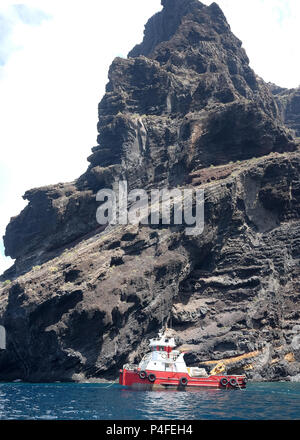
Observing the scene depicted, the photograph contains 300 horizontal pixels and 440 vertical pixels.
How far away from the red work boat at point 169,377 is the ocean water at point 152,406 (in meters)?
2.84

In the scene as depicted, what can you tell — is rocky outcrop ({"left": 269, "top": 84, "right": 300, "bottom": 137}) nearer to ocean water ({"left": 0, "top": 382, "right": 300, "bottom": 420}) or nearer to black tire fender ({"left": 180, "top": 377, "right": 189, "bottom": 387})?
black tire fender ({"left": 180, "top": 377, "right": 189, "bottom": 387})

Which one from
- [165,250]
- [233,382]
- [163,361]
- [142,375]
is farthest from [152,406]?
[165,250]

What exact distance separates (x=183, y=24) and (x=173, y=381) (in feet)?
404

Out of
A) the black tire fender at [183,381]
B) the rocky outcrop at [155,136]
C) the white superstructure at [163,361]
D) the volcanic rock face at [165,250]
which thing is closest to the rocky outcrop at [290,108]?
the rocky outcrop at [155,136]

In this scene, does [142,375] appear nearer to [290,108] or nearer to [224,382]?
[224,382]

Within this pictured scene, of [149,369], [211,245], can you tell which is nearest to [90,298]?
[149,369]

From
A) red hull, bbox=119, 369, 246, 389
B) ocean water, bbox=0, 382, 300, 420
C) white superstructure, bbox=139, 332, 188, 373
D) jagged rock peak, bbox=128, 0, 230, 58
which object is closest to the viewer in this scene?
ocean water, bbox=0, 382, 300, 420

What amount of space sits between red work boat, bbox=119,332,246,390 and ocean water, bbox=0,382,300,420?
284 centimetres

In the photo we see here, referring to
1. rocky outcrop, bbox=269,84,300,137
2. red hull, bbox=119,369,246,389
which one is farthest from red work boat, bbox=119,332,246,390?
rocky outcrop, bbox=269,84,300,137

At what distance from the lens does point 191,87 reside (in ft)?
385

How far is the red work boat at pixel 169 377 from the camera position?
5019 cm

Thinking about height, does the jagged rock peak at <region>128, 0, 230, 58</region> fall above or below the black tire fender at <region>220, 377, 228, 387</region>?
above

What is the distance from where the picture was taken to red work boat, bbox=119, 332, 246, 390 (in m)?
50.2
